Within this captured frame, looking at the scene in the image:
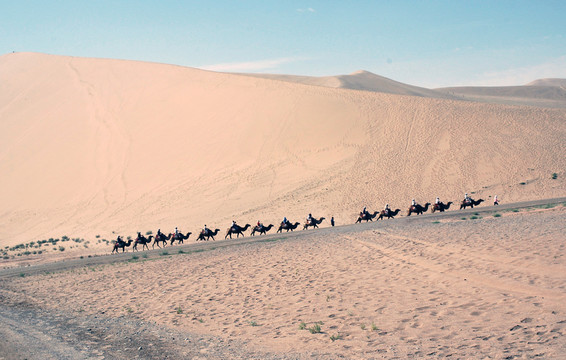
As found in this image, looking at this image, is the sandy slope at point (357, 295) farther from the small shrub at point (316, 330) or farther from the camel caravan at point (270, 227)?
the camel caravan at point (270, 227)

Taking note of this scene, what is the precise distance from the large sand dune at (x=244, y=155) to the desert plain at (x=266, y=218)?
9.9 inches

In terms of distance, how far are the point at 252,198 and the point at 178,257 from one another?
21898 millimetres

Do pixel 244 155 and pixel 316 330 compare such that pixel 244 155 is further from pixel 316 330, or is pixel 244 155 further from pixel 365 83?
pixel 365 83

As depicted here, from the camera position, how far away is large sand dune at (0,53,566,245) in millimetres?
44531

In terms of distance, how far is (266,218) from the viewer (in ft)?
137

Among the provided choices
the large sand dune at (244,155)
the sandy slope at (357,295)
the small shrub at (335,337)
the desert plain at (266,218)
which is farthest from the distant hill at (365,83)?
the small shrub at (335,337)

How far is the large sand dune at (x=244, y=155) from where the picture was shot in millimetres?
44531

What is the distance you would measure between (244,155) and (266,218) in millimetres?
15335

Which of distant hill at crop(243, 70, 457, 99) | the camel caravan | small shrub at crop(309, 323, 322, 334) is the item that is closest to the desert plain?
small shrub at crop(309, 323, 322, 334)

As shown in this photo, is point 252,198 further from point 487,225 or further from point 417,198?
point 487,225

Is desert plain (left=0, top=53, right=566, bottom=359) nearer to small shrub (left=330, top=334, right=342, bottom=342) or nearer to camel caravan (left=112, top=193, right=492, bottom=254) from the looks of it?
small shrub (left=330, top=334, right=342, bottom=342)

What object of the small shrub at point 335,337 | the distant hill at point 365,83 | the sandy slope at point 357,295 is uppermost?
the distant hill at point 365,83

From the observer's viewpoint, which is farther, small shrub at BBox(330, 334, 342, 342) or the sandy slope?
small shrub at BBox(330, 334, 342, 342)

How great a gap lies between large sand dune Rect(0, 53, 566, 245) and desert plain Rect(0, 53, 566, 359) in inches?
9.9
